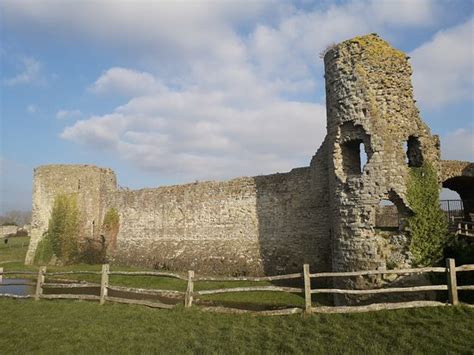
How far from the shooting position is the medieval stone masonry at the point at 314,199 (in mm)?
12398

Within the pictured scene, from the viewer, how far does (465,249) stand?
1165 cm

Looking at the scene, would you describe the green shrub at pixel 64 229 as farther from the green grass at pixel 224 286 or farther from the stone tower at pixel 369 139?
the stone tower at pixel 369 139

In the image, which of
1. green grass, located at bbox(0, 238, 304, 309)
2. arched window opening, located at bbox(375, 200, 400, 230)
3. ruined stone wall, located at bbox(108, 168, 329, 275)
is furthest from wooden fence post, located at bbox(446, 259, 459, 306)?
arched window opening, located at bbox(375, 200, 400, 230)

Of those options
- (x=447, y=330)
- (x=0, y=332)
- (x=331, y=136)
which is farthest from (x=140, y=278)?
(x=447, y=330)

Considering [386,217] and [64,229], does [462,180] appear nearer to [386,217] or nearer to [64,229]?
[386,217]

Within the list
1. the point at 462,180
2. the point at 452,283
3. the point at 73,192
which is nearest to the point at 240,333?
the point at 452,283

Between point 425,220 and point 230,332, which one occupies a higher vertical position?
point 425,220

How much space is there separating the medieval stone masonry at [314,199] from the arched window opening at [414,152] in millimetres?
48

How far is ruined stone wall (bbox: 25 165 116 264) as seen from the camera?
27062mm

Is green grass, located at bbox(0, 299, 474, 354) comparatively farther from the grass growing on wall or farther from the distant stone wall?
the distant stone wall

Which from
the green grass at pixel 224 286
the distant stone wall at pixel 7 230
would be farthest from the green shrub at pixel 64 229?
the distant stone wall at pixel 7 230

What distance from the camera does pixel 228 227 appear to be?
1959cm

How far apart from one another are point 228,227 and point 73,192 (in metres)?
13.2

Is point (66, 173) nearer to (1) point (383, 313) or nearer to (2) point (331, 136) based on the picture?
(2) point (331, 136)
